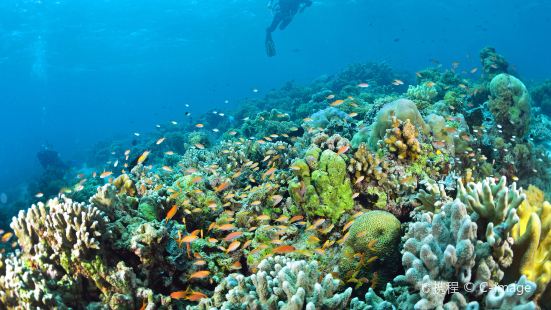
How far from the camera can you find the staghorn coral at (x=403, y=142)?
662cm

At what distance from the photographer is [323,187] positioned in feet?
19.4

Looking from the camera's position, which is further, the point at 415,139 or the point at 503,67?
the point at 503,67

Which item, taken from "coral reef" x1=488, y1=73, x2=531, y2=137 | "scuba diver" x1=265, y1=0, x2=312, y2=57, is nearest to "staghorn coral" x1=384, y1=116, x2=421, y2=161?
"coral reef" x1=488, y1=73, x2=531, y2=137

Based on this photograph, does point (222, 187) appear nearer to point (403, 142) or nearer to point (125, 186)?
point (125, 186)

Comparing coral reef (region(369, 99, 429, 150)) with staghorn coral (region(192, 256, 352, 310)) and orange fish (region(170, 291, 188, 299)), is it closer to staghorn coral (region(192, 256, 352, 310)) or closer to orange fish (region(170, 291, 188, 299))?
staghorn coral (region(192, 256, 352, 310))

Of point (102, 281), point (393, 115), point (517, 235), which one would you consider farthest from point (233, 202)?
point (517, 235)

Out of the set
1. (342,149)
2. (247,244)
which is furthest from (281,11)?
(247,244)

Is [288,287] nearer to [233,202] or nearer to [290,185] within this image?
[290,185]

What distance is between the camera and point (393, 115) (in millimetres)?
7410

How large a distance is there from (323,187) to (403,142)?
2218 mm

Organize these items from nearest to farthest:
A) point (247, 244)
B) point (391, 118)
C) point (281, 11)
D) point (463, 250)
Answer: point (463, 250)
point (247, 244)
point (391, 118)
point (281, 11)

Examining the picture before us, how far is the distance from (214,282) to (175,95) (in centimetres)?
16417

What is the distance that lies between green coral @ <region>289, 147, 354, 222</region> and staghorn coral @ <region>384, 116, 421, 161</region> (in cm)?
134

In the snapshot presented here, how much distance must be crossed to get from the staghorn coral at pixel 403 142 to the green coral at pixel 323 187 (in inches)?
52.8
